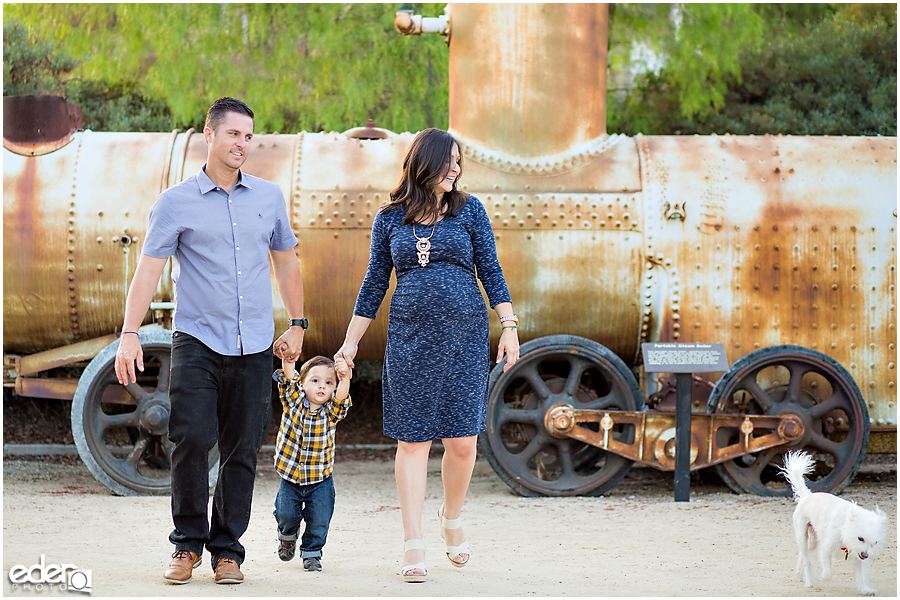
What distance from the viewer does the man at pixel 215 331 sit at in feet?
11.5

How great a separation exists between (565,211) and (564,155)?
35 cm

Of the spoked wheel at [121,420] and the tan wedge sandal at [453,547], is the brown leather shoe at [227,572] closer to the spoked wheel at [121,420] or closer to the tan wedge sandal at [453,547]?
the tan wedge sandal at [453,547]

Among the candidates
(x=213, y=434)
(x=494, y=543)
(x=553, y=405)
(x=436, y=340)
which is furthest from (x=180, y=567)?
(x=553, y=405)

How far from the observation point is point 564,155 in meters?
5.77

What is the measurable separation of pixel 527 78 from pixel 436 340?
2.60m

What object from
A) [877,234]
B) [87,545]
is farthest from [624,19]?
[87,545]

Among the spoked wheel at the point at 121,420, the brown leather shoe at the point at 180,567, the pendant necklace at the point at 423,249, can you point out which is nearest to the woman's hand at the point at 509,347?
the pendant necklace at the point at 423,249

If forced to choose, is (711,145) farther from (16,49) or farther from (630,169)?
(16,49)

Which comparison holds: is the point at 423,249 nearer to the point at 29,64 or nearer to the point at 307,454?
the point at 307,454

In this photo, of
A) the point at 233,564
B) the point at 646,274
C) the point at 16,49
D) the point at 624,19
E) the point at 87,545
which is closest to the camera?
the point at 233,564

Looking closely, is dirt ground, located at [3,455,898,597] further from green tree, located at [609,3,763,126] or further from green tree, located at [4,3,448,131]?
→ green tree, located at [609,3,763,126]

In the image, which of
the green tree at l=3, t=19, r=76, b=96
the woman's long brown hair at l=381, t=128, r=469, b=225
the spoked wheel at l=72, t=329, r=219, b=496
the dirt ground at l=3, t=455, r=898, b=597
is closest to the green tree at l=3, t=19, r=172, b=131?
the green tree at l=3, t=19, r=76, b=96

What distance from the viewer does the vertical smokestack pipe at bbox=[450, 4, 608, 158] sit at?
5789mm

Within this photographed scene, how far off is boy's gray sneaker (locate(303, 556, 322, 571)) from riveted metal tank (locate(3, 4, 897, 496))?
2.08 m
